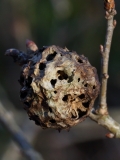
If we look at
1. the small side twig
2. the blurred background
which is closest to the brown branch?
the small side twig

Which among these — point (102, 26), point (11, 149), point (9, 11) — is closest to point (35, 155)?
point (11, 149)

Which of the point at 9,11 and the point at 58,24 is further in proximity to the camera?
the point at 9,11

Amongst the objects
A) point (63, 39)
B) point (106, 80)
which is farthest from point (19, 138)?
point (63, 39)

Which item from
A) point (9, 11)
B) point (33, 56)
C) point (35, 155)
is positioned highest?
point (9, 11)

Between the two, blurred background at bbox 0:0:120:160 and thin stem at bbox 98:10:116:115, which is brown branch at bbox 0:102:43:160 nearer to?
thin stem at bbox 98:10:116:115

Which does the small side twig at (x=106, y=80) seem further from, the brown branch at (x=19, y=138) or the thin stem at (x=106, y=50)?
the brown branch at (x=19, y=138)

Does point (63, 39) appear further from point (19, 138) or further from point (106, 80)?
point (106, 80)

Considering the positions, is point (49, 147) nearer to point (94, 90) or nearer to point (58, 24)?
point (58, 24)
